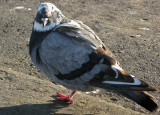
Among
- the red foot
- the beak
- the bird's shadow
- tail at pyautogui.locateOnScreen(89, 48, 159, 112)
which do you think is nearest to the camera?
tail at pyautogui.locateOnScreen(89, 48, 159, 112)

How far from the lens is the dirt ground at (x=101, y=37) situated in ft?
15.9

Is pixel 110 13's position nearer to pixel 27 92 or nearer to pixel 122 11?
pixel 122 11

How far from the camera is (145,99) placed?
4.34m

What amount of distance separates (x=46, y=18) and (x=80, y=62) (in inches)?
37.3

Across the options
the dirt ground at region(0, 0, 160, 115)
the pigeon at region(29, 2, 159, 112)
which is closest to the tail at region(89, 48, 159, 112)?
the pigeon at region(29, 2, 159, 112)

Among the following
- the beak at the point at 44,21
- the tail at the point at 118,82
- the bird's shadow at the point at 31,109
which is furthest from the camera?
the beak at the point at 44,21

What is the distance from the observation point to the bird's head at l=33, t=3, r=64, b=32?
15.9 feet

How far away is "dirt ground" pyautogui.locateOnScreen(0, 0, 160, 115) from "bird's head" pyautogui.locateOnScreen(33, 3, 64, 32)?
1.01m

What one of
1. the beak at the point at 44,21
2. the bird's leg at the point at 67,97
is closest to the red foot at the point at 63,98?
the bird's leg at the point at 67,97

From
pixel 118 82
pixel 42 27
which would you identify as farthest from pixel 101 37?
pixel 118 82

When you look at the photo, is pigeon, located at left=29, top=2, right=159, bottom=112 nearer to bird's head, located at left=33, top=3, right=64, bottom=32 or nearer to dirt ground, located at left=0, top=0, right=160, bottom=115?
bird's head, located at left=33, top=3, right=64, bottom=32

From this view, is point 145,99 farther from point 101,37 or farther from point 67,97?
point 101,37

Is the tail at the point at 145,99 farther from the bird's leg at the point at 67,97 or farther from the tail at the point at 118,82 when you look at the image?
the bird's leg at the point at 67,97

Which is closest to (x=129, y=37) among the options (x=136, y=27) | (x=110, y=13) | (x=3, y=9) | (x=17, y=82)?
(x=136, y=27)
